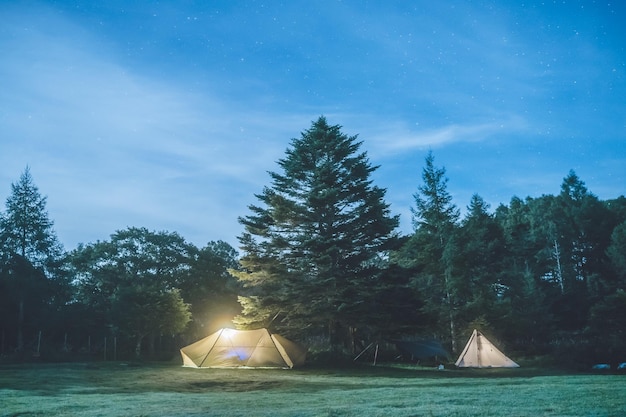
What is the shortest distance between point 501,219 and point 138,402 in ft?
187

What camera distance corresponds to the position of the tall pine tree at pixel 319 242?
922 inches

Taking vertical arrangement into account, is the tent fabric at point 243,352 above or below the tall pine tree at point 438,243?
below

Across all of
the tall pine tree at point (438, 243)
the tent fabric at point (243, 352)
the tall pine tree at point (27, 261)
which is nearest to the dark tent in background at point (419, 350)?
the tall pine tree at point (438, 243)

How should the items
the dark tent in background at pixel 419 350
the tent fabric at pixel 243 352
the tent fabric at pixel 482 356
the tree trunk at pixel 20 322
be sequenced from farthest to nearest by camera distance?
the tree trunk at pixel 20 322
the dark tent in background at pixel 419 350
the tent fabric at pixel 243 352
the tent fabric at pixel 482 356

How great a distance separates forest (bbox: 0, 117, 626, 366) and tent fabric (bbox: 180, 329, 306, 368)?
2.88 metres

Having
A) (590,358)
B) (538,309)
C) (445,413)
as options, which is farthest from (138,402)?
(538,309)

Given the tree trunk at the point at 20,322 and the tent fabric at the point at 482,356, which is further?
the tree trunk at the point at 20,322

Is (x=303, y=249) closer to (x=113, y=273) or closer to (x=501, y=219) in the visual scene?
(x=113, y=273)

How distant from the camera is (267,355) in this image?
20.1 metres

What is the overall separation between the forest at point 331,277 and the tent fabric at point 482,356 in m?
4.11

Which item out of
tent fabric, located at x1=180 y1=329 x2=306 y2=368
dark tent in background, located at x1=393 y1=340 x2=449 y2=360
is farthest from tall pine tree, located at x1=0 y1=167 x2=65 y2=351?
dark tent in background, located at x1=393 y1=340 x2=449 y2=360

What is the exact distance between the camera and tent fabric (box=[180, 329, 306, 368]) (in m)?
20.0

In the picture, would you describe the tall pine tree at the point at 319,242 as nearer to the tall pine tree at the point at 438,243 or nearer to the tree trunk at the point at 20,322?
the tall pine tree at the point at 438,243

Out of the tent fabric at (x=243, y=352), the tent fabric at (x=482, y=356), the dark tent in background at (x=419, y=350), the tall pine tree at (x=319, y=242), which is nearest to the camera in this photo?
the tent fabric at (x=482, y=356)
